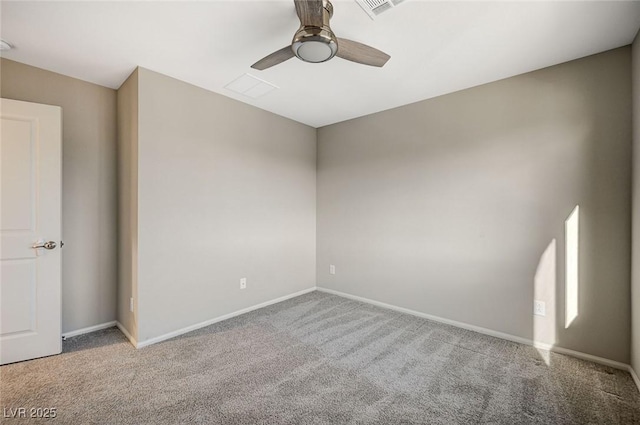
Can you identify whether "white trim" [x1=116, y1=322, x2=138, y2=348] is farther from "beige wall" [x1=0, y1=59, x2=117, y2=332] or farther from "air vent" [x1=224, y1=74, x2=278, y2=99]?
"air vent" [x1=224, y1=74, x2=278, y2=99]

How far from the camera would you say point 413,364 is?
2.25 metres

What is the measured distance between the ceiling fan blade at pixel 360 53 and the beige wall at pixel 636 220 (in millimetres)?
1846

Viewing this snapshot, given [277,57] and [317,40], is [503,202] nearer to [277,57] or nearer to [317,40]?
[317,40]

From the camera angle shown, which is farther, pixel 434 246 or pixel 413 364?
pixel 434 246

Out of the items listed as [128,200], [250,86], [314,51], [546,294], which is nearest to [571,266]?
[546,294]

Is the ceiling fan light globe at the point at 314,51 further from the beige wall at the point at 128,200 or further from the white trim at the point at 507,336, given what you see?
the white trim at the point at 507,336

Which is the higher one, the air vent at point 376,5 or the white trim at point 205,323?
the air vent at point 376,5

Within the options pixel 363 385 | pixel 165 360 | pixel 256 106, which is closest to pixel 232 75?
pixel 256 106

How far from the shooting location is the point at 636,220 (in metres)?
2.02

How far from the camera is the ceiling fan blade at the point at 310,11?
150 centimetres

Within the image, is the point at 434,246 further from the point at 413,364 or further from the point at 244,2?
the point at 244,2

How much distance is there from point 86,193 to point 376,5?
308cm

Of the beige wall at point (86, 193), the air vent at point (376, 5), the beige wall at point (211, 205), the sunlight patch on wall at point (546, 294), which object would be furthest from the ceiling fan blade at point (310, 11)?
the sunlight patch on wall at point (546, 294)

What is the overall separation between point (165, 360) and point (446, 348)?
242 centimetres
